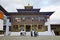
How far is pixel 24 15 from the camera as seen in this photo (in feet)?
143

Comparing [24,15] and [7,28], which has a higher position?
[24,15]

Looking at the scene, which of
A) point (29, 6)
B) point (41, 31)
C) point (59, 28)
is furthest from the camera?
point (29, 6)

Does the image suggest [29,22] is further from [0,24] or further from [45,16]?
[0,24]

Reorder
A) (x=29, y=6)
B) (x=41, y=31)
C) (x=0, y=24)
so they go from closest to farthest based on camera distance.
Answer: (x=0, y=24), (x=41, y=31), (x=29, y=6)

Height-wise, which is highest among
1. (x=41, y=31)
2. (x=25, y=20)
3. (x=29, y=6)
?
(x=29, y=6)

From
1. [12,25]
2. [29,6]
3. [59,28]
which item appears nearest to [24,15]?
[12,25]

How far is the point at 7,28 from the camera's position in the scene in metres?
43.8

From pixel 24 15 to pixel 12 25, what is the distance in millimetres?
4184

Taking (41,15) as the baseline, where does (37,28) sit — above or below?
below

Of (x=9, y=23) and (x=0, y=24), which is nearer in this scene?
(x=0, y=24)

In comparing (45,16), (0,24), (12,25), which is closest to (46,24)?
(45,16)

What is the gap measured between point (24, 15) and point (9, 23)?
476cm

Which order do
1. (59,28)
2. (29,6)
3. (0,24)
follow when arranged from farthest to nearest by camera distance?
(29,6) → (59,28) → (0,24)

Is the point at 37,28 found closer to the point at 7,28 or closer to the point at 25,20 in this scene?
the point at 25,20
